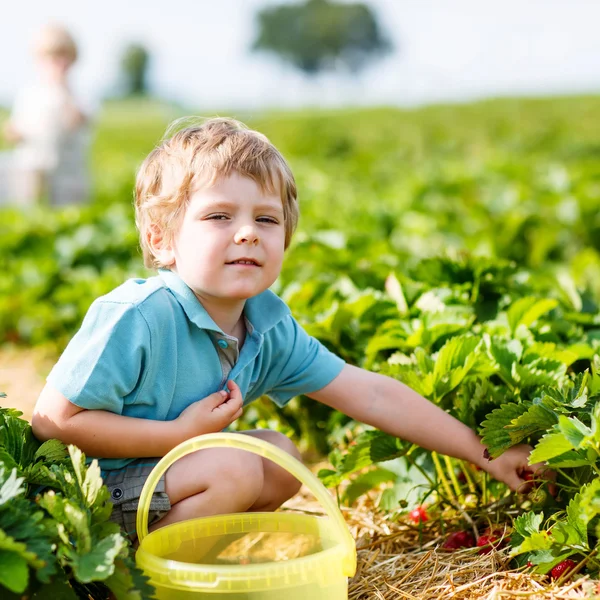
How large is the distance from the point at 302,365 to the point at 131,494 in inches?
22.6

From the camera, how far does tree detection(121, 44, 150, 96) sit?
88062 mm

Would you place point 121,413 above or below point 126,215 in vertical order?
above

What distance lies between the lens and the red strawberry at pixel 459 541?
238cm

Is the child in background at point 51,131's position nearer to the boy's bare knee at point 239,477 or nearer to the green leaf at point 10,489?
the boy's bare knee at point 239,477

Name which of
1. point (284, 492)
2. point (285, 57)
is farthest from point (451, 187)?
point (285, 57)

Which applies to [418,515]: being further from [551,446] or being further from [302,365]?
Result: [551,446]

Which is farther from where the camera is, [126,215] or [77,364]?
[126,215]

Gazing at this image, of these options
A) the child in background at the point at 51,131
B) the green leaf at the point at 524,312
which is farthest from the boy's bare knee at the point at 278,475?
the child in background at the point at 51,131

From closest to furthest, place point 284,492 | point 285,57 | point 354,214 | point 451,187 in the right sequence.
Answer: point 284,492 → point 354,214 → point 451,187 → point 285,57

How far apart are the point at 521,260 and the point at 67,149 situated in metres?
4.49

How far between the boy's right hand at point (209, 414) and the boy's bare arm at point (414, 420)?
0.38 metres

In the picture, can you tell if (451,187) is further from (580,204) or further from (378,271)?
(378,271)

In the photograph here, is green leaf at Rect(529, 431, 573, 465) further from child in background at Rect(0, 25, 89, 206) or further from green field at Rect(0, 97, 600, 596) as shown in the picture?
child in background at Rect(0, 25, 89, 206)

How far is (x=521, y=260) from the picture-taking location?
6207 mm
